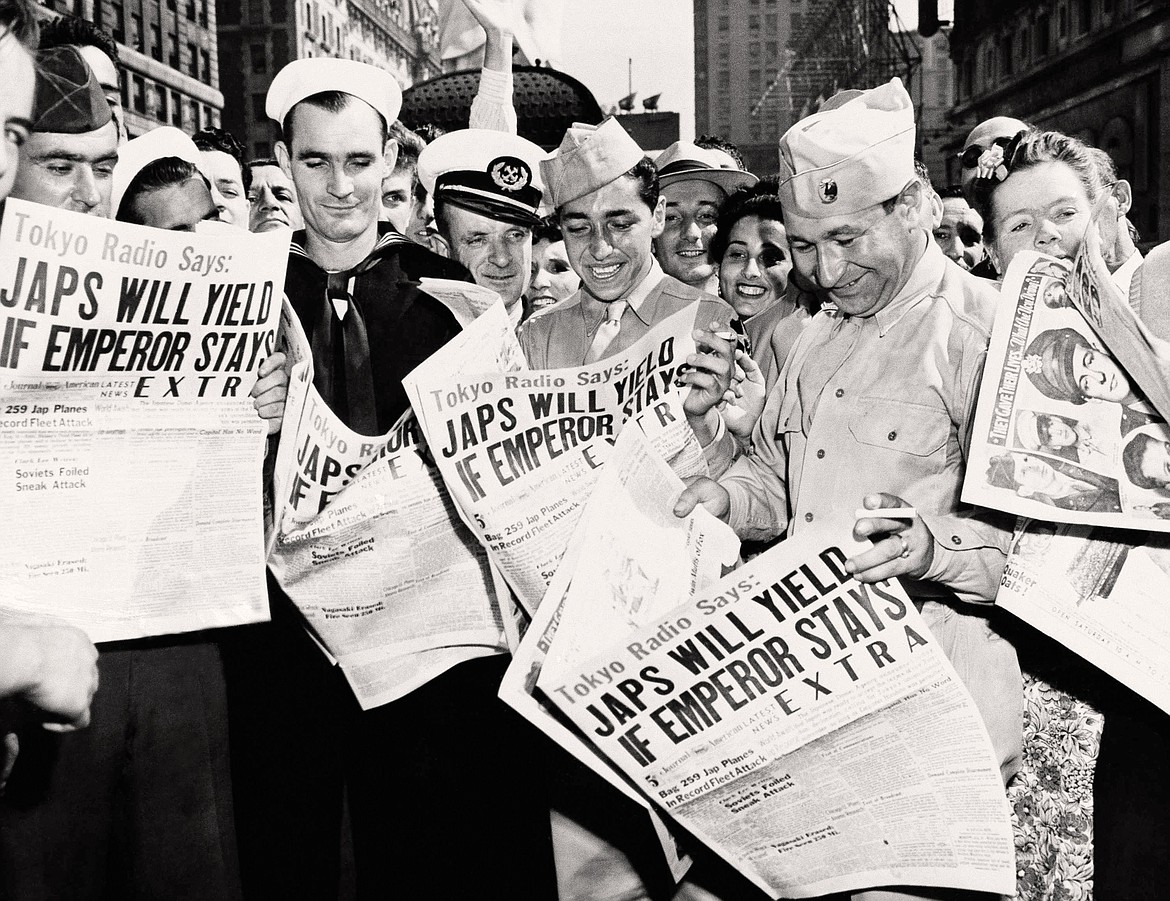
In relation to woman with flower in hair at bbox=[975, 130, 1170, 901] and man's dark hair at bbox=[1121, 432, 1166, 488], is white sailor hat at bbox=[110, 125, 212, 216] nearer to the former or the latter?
woman with flower in hair at bbox=[975, 130, 1170, 901]

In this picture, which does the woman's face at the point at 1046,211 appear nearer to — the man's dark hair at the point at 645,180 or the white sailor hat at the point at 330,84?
the man's dark hair at the point at 645,180

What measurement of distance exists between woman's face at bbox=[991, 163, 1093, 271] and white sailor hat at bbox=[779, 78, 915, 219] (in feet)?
2.26

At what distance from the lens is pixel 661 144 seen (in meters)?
6.47

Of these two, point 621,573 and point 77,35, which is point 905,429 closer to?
point 621,573

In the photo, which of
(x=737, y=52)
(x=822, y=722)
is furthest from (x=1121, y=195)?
(x=737, y=52)

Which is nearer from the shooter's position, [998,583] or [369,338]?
[998,583]

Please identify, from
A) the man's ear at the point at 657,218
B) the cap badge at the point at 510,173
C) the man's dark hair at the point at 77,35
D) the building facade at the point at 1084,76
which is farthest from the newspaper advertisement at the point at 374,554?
the building facade at the point at 1084,76

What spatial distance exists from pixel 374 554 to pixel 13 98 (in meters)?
1.17

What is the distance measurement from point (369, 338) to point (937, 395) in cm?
130

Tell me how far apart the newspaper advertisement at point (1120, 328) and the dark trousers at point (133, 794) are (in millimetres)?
1763

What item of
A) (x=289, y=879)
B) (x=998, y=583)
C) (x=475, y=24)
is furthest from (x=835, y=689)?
(x=475, y=24)

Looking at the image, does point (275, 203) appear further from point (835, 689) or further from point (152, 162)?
point (835, 689)

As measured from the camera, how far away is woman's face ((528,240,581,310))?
14.8 ft

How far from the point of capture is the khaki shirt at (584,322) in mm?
2699
